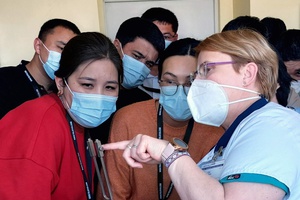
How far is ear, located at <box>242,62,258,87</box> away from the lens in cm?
104

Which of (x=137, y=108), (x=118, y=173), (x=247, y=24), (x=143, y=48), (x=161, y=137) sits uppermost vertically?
(x=247, y=24)

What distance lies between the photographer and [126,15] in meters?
3.87

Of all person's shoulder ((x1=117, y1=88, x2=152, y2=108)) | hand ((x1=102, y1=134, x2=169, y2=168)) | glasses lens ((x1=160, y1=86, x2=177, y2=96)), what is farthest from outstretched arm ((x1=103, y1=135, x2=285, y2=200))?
person's shoulder ((x1=117, y1=88, x2=152, y2=108))

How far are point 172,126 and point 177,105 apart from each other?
106 mm

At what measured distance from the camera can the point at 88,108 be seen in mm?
1444

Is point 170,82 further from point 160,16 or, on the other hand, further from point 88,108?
point 160,16

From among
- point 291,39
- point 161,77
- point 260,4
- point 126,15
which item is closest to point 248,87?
point 161,77

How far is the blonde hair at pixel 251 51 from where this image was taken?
3.42ft

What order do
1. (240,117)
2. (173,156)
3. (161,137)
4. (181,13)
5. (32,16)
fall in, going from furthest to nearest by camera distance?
(181,13)
(32,16)
(161,137)
(240,117)
(173,156)

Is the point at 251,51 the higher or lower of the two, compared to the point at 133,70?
higher

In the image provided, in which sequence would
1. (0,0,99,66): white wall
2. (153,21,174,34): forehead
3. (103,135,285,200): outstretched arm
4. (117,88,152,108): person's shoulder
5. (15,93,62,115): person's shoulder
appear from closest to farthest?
(103,135,285,200): outstretched arm, (15,93,62,115): person's shoulder, (117,88,152,108): person's shoulder, (153,21,174,34): forehead, (0,0,99,66): white wall

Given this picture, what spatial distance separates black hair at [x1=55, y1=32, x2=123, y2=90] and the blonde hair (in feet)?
1.68

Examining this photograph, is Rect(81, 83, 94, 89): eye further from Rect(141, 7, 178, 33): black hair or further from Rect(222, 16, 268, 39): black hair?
Rect(141, 7, 178, 33): black hair

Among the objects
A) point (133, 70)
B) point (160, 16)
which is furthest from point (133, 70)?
point (160, 16)
